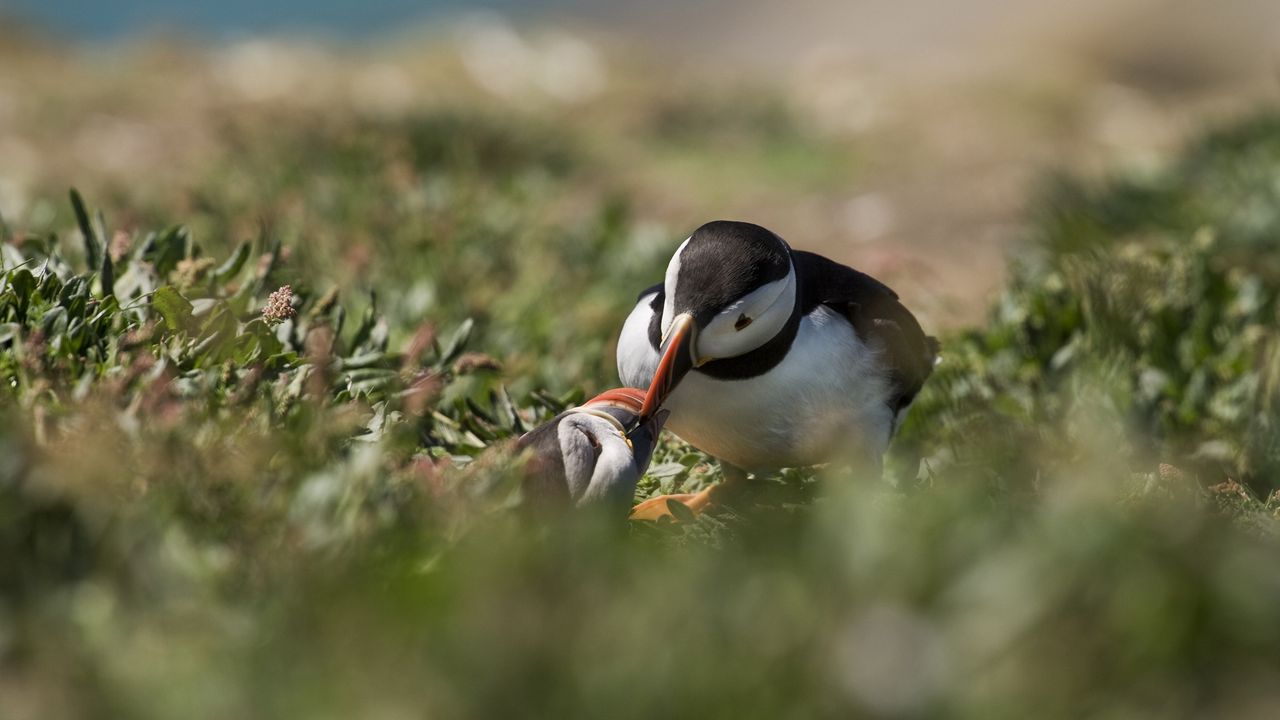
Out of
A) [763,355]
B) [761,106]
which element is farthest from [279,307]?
[761,106]

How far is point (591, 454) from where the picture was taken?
2.73m

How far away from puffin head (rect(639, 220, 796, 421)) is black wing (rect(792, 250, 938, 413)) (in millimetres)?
261

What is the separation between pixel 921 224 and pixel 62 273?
6393 millimetres

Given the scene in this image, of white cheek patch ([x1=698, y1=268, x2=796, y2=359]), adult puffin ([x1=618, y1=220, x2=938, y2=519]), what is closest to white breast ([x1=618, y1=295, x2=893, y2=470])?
adult puffin ([x1=618, y1=220, x2=938, y2=519])

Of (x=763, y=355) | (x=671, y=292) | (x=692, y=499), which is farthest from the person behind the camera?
(x=692, y=499)

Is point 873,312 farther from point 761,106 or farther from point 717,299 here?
point 761,106

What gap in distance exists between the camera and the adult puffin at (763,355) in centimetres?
282

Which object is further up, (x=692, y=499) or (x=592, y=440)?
(x=592, y=440)

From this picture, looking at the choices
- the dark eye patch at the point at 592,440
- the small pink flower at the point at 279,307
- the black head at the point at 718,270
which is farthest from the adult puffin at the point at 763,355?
the small pink flower at the point at 279,307

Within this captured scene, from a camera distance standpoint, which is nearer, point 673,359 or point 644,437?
point 673,359

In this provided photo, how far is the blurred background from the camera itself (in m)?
8.59

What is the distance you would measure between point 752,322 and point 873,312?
2.04 feet

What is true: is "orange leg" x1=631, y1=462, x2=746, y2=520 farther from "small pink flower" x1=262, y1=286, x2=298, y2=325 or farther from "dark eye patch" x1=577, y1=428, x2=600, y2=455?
"small pink flower" x1=262, y1=286, x2=298, y2=325

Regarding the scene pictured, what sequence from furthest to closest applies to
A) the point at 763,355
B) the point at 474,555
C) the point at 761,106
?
the point at 761,106 < the point at 763,355 < the point at 474,555
